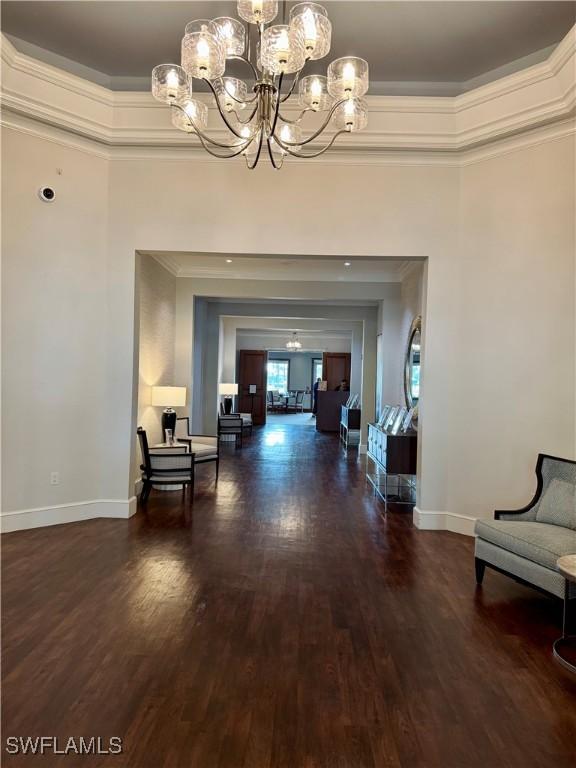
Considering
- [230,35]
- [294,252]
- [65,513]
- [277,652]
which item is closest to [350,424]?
[294,252]

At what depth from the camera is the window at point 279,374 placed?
21.1 m

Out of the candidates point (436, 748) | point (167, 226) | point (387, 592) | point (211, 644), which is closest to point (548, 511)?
point (387, 592)

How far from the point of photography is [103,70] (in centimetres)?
505

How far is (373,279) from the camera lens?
29.6ft

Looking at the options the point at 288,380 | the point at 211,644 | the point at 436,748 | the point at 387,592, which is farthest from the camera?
the point at 288,380

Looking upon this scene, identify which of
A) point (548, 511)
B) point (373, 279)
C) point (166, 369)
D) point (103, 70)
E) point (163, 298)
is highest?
point (103, 70)

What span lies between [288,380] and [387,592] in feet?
57.7

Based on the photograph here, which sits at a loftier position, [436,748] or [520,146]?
[520,146]

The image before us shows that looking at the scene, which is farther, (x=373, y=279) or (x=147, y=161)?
(x=373, y=279)

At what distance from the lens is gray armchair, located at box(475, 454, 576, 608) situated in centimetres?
316

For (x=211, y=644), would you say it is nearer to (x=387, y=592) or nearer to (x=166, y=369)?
(x=387, y=592)

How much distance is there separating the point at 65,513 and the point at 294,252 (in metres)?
3.50

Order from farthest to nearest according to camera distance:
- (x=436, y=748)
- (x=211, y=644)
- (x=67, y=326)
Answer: (x=67, y=326) < (x=211, y=644) < (x=436, y=748)

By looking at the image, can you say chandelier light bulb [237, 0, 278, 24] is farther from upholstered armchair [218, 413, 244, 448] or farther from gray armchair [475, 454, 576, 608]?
upholstered armchair [218, 413, 244, 448]
